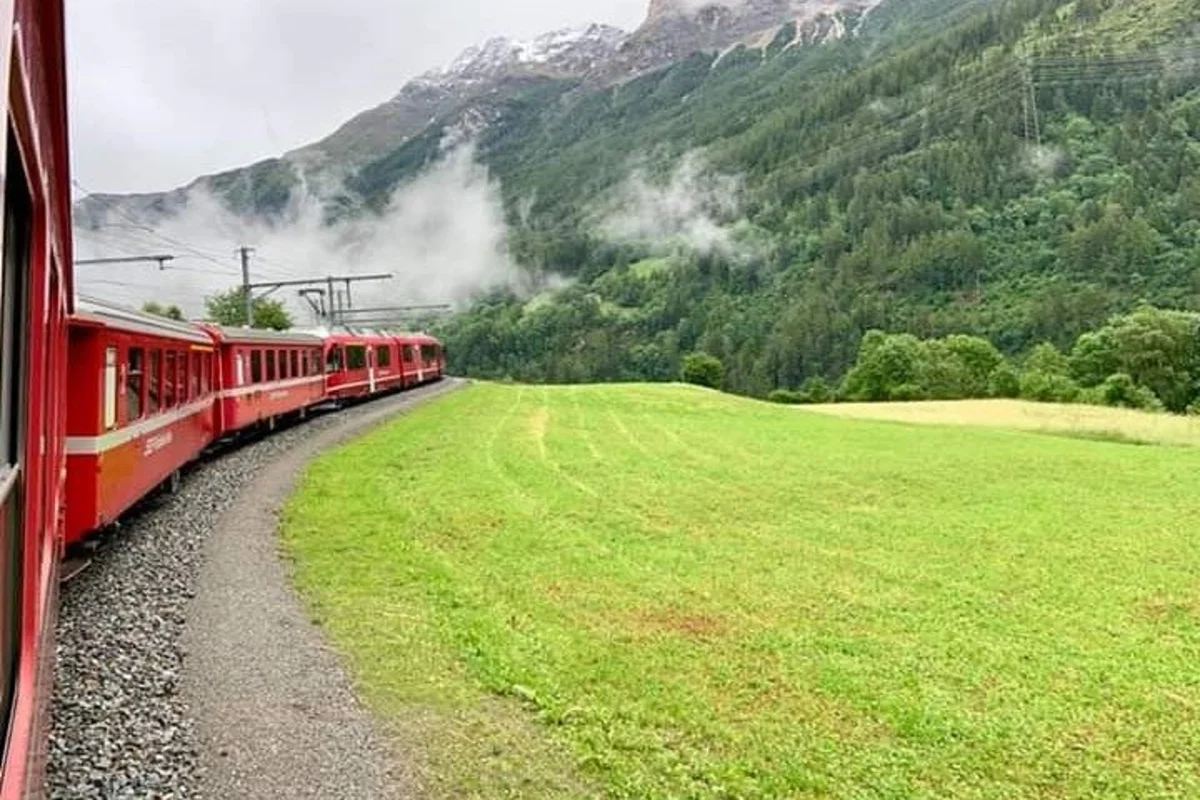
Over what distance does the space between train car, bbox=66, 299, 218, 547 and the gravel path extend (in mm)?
699

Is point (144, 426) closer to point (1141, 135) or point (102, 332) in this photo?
point (102, 332)

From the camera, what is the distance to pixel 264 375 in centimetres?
2034

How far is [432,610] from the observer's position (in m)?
8.00

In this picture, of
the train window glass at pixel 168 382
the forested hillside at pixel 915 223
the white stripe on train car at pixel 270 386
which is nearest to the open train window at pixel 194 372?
the train window glass at pixel 168 382

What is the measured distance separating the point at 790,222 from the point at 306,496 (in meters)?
120

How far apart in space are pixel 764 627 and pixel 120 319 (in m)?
6.36

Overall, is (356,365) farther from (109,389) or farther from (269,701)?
(269,701)

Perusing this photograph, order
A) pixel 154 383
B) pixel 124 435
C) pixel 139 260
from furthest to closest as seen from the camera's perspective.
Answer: pixel 139 260, pixel 154 383, pixel 124 435

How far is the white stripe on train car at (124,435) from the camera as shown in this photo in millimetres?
8227

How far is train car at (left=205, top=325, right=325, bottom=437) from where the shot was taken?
675 inches

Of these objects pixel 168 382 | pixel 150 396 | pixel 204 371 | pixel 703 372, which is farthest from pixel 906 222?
pixel 150 396

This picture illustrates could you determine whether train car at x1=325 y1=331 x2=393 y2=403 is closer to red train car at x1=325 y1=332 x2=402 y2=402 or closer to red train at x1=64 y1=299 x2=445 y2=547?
red train car at x1=325 y1=332 x2=402 y2=402

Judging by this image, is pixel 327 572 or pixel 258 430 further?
pixel 258 430

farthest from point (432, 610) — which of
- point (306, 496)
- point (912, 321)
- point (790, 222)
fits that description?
point (790, 222)
